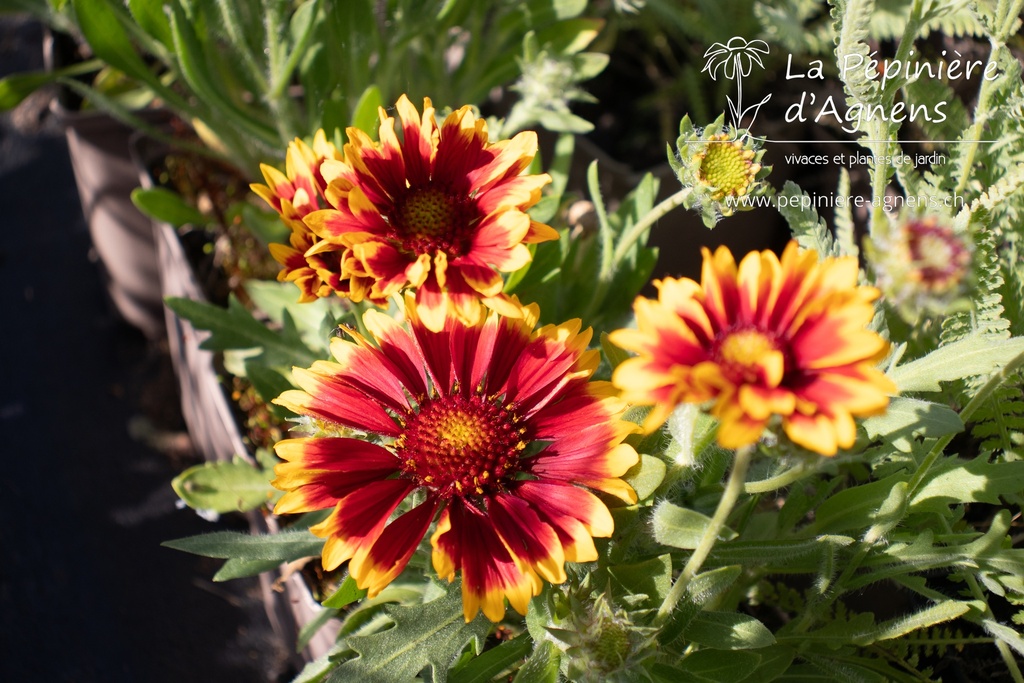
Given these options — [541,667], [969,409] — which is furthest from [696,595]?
[969,409]

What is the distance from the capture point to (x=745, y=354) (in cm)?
48

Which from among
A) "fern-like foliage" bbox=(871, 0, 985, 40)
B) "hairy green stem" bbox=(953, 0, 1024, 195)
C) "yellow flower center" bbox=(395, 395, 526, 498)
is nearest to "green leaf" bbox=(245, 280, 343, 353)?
"yellow flower center" bbox=(395, 395, 526, 498)

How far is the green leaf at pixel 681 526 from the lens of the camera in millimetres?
639

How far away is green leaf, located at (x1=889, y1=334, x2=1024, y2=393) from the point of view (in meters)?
0.67

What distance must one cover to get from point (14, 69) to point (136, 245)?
2.94 feet

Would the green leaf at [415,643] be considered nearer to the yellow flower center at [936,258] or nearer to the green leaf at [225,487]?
the green leaf at [225,487]

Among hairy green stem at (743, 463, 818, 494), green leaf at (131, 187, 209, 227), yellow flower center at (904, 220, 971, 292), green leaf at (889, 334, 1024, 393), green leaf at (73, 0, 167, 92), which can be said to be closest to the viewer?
yellow flower center at (904, 220, 971, 292)

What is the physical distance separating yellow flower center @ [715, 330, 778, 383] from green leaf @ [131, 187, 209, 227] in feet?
3.07

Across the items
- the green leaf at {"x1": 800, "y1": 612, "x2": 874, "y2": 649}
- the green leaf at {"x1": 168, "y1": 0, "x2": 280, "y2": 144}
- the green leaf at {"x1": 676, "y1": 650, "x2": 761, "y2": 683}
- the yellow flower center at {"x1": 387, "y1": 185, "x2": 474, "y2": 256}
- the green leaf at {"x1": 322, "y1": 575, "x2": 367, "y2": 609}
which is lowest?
the green leaf at {"x1": 800, "y1": 612, "x2": 874, "y2": 649}

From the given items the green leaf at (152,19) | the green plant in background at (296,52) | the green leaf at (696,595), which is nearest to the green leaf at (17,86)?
the green plant in background at (296,52)

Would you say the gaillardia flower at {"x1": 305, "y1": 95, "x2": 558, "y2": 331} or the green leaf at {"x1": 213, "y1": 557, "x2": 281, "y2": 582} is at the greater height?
the gaillardia flower at {"x1": 305, "y1": 95, "x2": 558, "y2": 331}

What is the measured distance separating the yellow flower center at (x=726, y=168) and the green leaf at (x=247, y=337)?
54 cm

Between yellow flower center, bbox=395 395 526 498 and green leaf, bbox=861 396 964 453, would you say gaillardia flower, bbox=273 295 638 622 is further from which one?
green leaf, bbox=861 396 964 453

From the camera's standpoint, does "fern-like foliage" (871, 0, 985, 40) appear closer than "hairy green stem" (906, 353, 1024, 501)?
No
